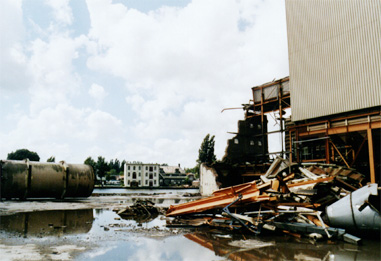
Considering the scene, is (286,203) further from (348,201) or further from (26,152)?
(26,152)

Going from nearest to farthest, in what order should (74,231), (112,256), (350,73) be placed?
(112,256), (74,231), (350,73)

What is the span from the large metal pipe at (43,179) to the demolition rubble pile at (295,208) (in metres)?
11.3

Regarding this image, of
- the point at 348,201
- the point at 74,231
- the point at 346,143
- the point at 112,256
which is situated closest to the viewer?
the point at 112,256

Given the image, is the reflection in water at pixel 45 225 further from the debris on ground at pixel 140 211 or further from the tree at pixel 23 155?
the tree at pixel 23 155

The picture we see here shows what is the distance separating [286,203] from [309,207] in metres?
0.73

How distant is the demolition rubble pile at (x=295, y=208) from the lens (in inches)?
285

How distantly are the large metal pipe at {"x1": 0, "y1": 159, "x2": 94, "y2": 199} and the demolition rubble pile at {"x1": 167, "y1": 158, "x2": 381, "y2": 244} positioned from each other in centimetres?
1127

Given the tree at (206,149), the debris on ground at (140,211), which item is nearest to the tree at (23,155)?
the tree at (206,149)

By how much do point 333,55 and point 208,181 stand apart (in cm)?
1573

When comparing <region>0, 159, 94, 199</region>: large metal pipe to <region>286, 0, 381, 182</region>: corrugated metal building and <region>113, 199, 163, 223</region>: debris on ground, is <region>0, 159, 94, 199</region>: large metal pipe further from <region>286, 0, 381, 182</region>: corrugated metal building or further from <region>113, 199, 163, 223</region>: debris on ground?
<region>286, 0, 381, 182</region>: corrugated metal building

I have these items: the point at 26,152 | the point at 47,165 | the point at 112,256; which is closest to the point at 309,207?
the point at 112,256

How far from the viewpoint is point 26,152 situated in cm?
9175

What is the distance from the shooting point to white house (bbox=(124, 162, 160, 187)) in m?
85.1

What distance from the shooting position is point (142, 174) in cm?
8619
